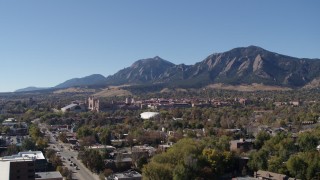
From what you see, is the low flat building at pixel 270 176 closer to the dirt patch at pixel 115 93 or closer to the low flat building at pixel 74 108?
the low flat building at pixel 74 108

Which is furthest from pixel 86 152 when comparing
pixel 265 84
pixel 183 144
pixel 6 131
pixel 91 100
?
pixel 265 84

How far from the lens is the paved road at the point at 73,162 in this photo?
41281 mm

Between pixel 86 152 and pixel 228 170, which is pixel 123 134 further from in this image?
pixel 228 170

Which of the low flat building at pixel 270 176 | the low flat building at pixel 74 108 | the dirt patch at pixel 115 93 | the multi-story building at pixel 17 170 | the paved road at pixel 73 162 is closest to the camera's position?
the multi-story building at pixel 17 170

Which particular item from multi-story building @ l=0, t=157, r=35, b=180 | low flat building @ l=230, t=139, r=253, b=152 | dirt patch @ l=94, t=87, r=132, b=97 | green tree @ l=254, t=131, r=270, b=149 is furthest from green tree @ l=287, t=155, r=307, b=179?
dirt patch @ l=94, t=87, r=132, b=97

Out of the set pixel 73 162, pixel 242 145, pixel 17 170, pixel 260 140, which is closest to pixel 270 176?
pixel 242 145

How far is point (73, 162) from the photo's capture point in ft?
158

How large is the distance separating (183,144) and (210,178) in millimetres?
5143

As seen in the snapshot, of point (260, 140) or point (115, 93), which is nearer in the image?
point (260, 140)

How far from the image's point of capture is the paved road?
1625 inches

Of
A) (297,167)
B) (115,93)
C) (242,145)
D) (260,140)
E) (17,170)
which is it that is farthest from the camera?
(115,93)

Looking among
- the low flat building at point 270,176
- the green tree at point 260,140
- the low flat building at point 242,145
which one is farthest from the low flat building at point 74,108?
the low flat building at point 270,176

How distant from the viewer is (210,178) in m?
37.5

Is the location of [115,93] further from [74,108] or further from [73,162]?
[73,162]
